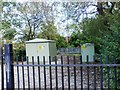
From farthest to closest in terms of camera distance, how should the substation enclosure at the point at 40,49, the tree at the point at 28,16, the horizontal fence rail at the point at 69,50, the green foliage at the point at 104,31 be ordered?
the tree at the point at 28,16
the horizontal fence rail at the point at 69,50
the substation enclosure at the point at 40,49
the green foliage at the point at 104,31

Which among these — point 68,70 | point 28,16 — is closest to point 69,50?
point 28,16

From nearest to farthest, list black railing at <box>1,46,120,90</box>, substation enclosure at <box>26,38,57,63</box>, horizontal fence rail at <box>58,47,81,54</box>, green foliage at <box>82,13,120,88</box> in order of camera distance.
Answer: black railing at <box>1,46,120,90</box>, green foliage at <box>82,13,120,88</box>, substation enclosure at <box>26,38,57,63</box>, horizontal fence rail at <box>58,47,81,54</box>

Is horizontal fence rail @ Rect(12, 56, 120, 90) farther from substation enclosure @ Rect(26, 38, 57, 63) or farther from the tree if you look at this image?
the tree

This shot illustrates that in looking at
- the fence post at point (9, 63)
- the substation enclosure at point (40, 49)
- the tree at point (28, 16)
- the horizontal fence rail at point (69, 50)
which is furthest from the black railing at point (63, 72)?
the tree at point (28, 16)

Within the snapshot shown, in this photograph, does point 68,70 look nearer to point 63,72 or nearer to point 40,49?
point 63,72

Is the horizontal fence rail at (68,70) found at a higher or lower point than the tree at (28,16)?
lower

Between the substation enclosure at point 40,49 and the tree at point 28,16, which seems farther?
the tree at point 28,16

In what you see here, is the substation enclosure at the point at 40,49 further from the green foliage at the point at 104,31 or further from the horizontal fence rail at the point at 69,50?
the green foliage at the point at 104,31

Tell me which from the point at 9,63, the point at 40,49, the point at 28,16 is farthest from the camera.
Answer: the point at 28,16

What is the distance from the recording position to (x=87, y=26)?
708 cm

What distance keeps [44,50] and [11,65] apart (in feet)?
15.6

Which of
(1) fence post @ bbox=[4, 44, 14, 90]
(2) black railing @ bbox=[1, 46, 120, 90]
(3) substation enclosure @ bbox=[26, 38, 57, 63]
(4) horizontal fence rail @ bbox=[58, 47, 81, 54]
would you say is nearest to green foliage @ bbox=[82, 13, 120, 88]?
(2) black railing @ bbox=[1, 46, 120, 90]

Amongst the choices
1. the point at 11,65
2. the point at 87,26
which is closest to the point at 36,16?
the point at 87,26

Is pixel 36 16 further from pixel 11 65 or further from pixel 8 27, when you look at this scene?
pixel 11 65
